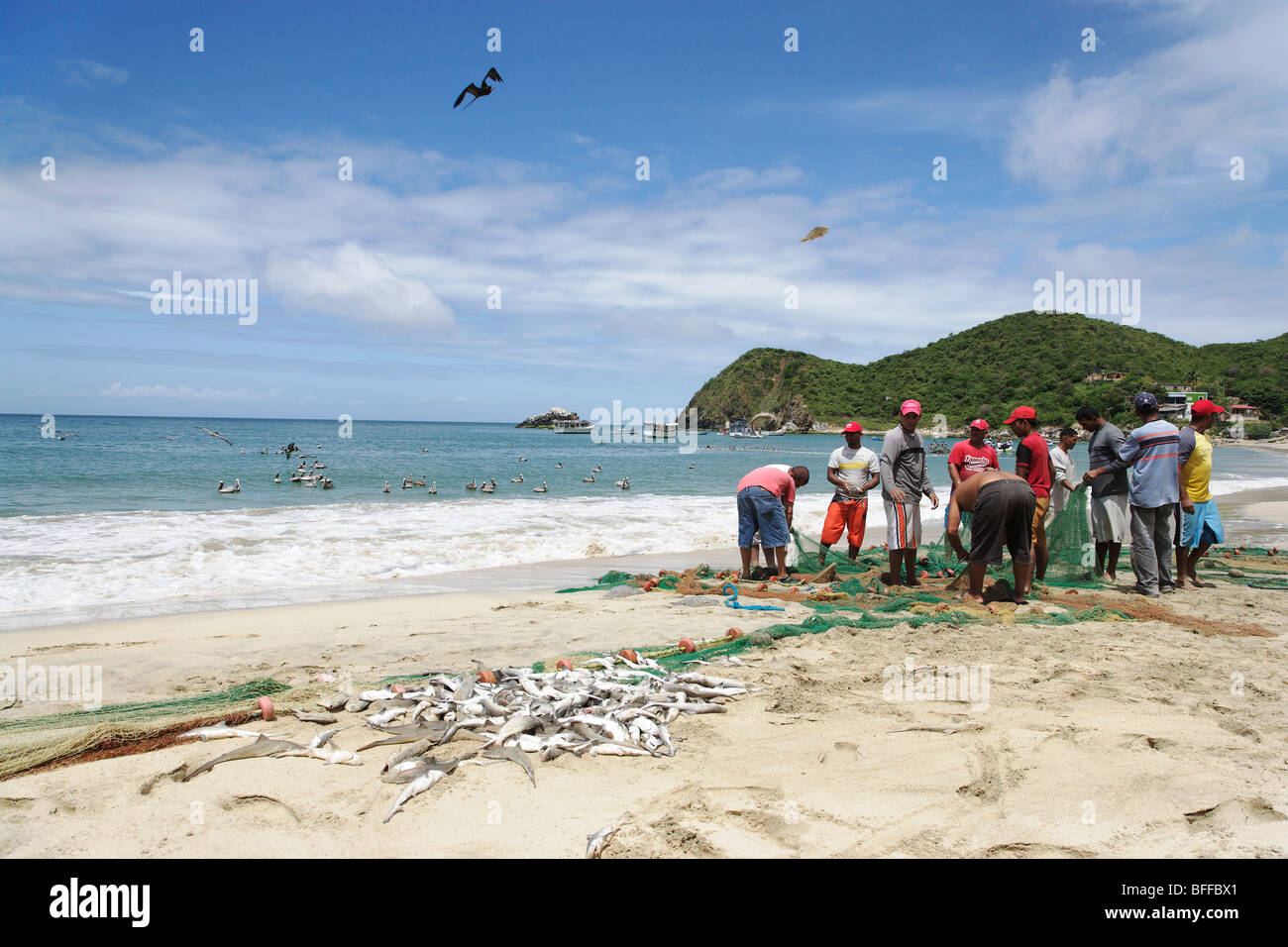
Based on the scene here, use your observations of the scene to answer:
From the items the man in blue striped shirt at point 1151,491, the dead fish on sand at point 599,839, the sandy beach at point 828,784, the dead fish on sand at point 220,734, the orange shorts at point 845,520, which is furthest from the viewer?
the orange shorts at point 845,520

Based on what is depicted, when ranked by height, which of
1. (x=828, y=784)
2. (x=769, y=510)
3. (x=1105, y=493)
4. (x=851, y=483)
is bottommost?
(x=828, y=784)

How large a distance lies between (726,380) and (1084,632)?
112583 millimetres

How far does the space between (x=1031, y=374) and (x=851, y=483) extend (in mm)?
67046

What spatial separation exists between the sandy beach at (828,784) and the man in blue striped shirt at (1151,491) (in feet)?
6.95

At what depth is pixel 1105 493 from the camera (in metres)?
8.05

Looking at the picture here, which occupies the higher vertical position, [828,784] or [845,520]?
[845,520]

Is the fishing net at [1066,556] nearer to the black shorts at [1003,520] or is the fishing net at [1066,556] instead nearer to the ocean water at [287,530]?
the black shorts at [1003,520]

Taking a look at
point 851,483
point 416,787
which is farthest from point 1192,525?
point 416,787

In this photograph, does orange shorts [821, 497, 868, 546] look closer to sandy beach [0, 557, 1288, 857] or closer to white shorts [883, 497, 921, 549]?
white shorts [883, 497, 921, 549]

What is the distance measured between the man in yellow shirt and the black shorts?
6.87 feet

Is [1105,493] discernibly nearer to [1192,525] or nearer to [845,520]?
[1192,525]

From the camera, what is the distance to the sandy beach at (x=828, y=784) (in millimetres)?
2820

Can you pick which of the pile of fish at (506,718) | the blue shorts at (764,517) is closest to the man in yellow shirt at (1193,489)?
the blue shorts at (764,517)

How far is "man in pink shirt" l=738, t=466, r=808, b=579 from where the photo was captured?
8.26 m
